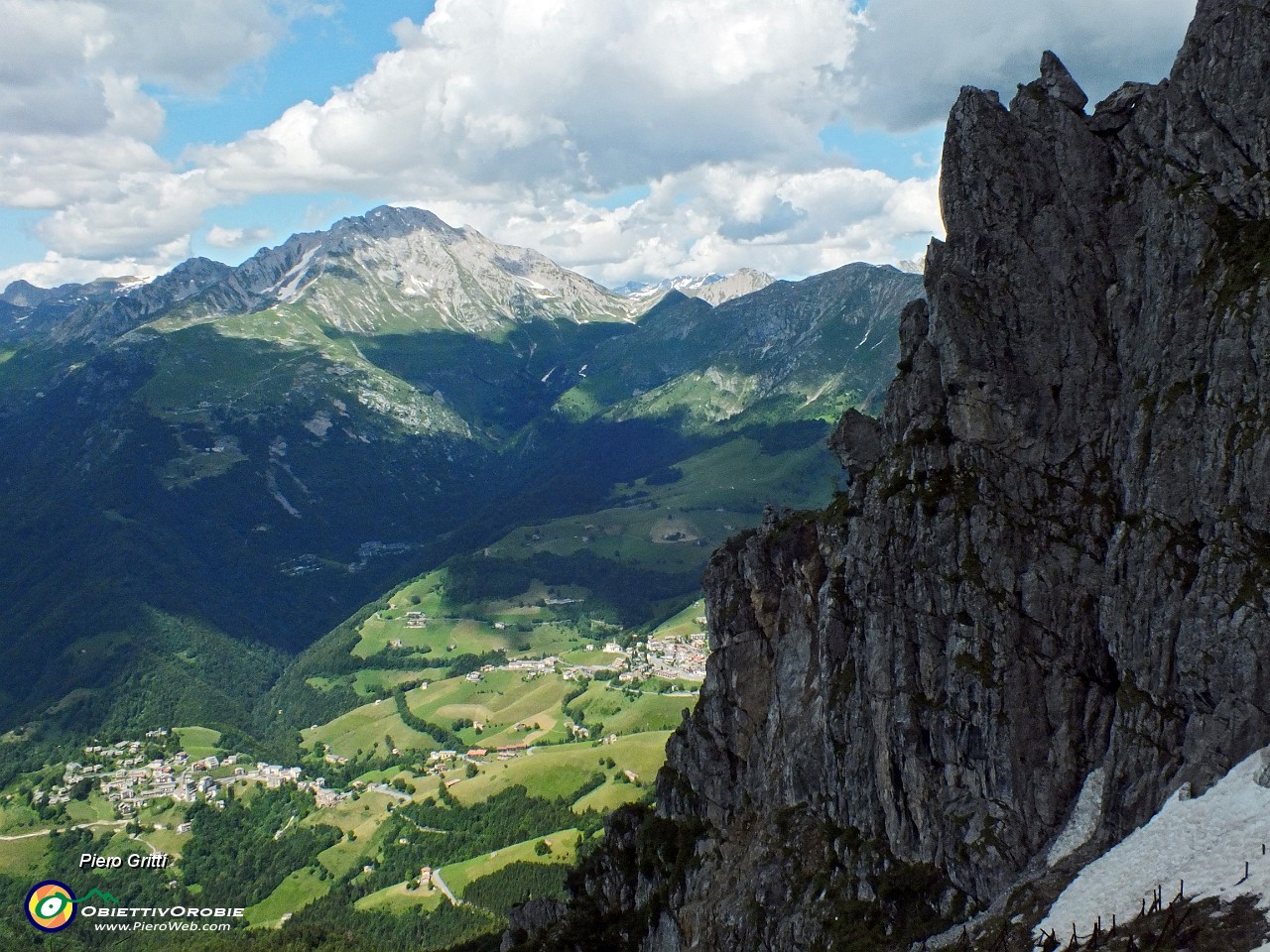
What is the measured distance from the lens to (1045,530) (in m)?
77.3

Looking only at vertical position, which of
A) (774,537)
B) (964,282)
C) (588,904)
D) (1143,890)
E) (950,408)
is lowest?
(588,904)

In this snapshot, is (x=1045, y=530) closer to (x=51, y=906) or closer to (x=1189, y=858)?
(x=1189, y=858)

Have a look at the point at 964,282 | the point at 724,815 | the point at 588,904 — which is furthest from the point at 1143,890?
the point at 588,904

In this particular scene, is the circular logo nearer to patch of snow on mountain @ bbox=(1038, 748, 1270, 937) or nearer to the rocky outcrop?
the rocky outcrop

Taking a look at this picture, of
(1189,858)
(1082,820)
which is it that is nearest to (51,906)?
(1082,820)

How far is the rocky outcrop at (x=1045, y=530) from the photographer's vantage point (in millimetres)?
65688

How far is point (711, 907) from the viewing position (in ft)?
328

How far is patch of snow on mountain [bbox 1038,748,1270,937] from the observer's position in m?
52.6

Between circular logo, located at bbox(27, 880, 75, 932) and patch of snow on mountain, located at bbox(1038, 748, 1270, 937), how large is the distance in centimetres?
18272

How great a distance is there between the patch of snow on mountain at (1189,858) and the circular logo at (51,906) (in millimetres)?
182722

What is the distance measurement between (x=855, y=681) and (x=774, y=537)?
25203mm

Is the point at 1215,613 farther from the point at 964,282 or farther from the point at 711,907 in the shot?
the point at 711,907

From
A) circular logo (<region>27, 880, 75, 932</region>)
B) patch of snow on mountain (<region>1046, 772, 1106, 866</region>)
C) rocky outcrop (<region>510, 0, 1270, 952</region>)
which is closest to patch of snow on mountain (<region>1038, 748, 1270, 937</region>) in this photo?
rocky outcrop (<region>510, 0, 1270, 952</region>)

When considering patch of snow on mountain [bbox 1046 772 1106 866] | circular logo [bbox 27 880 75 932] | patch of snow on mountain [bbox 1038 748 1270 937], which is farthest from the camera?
circular logo [bbox 27 880 75 932]
